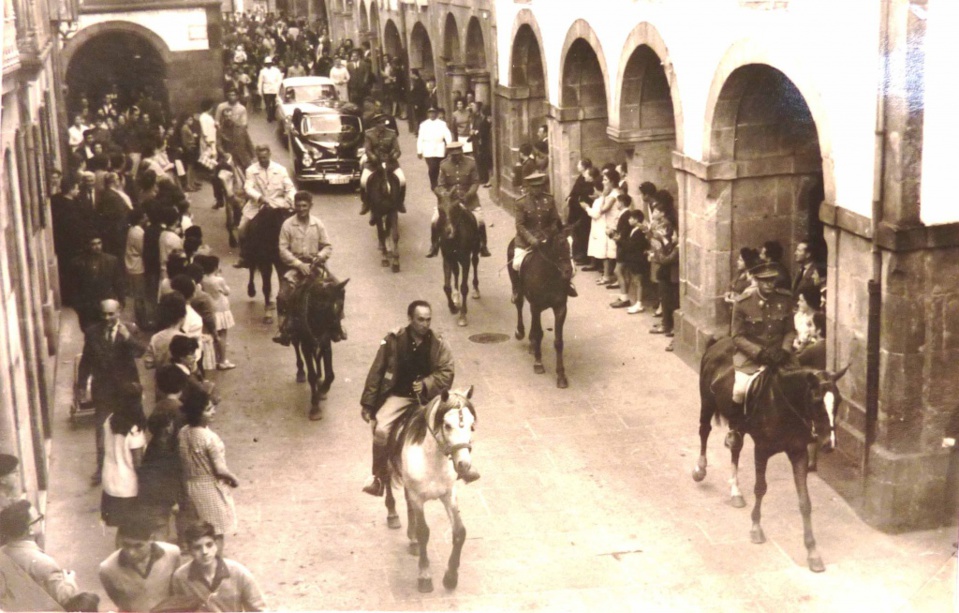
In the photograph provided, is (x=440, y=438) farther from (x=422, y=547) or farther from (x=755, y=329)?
(x=755, y=329)

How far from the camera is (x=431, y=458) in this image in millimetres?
9375

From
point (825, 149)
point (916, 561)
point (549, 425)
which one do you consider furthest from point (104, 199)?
point (916, 561)

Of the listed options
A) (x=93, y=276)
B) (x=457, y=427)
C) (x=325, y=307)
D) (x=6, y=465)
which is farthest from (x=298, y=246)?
(x=6, y=465)

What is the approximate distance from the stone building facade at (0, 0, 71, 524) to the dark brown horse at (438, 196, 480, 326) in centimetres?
435

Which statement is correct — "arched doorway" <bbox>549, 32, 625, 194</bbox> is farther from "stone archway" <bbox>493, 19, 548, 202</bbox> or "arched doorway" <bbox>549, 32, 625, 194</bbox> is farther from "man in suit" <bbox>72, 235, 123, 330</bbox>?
"man in suit" <bbox>72, 235, 123, 330</bbox>

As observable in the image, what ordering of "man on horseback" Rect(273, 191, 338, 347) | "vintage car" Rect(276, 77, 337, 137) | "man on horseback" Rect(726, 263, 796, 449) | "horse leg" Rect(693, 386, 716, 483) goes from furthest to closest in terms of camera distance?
"vintage car" Rect(276, 77, 337, 137)
"man on horseback" Rect(273, 191, 338, 347)
"horse leg" Rect(693, 386, 716, 483)
"man on horseback" Rect(726, 263, 796, 449)

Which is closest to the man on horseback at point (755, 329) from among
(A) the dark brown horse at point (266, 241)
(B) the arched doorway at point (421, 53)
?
(A) the dark brown horse at point (266, 241)

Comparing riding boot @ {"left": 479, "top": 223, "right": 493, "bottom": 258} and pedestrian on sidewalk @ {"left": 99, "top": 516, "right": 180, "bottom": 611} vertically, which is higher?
riding boot @ {"left": 479, "top": 223, "right": 493, "bottom": 258}

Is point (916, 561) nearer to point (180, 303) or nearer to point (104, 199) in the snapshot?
point (180, 303)

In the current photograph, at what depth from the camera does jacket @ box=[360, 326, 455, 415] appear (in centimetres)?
981

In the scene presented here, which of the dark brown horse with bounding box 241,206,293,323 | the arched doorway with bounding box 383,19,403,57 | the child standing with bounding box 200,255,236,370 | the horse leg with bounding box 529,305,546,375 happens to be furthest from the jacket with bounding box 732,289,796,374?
the arched doorway with bounding box 383,19,403,57

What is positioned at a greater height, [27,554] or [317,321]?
[317,321]

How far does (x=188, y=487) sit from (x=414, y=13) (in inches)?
831

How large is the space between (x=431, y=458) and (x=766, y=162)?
5.82 meters
